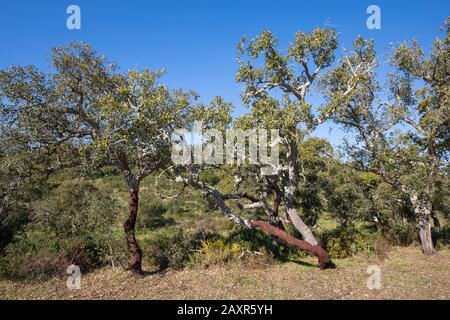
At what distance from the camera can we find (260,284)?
11219 millimetres

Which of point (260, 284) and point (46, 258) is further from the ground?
point (46, 258)

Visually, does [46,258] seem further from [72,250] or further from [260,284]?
[260,284]

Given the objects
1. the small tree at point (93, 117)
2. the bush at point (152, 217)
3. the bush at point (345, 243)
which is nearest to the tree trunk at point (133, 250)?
the small tree at point (93, 117)

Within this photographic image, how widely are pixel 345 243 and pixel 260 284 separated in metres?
6.11

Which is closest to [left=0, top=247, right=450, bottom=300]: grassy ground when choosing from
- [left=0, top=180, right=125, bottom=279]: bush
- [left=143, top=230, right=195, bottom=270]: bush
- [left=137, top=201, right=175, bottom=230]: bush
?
[left=0, top=180, right=125, bottom=279]: bush

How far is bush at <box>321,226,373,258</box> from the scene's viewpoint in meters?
15.2

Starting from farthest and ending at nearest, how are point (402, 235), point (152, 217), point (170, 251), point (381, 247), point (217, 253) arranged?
point (152, 217) → point (402, 235) → point (381, 247) → point (170, 251) → point (217, 253)

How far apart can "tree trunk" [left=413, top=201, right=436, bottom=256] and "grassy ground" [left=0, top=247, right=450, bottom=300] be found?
1731mm

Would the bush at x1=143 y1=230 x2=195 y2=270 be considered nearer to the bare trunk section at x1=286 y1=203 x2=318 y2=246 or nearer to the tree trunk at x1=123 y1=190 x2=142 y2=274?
the tree trunk at x1=123 y1=190 x2=142 y2=274

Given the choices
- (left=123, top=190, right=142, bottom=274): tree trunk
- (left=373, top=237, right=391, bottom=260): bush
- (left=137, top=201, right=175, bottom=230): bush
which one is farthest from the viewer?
(left=137, top=201, right=175, bottom=230): bush

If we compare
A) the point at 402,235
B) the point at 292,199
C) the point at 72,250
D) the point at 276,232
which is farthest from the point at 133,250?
the point at 402,235
